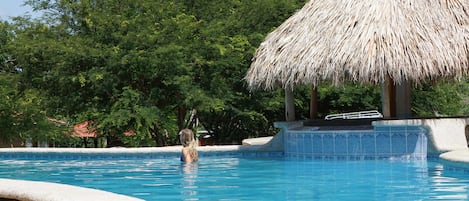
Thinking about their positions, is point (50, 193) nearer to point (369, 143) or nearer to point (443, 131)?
point (369, 143)

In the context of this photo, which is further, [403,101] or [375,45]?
[403,101]

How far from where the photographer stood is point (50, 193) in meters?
5.19

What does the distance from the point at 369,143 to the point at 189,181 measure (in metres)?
4.31

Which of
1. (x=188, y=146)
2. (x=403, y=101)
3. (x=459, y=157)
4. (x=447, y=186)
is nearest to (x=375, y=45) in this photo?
(x=403, y=101)

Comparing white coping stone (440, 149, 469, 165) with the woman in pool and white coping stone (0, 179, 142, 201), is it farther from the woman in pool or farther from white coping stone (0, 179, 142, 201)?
white coping stone (0, 179, 142, 201)

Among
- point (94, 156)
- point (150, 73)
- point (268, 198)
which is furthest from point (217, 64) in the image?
point (268, 198)

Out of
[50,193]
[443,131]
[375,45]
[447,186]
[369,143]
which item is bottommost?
[447,186]

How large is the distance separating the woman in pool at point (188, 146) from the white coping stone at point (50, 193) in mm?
5428

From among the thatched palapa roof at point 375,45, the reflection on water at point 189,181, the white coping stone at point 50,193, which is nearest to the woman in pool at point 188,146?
the reflection on water at point 189,181

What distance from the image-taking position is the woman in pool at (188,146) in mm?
11586

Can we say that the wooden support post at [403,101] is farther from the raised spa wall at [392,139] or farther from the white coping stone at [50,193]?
the white coping stone at [50,193]

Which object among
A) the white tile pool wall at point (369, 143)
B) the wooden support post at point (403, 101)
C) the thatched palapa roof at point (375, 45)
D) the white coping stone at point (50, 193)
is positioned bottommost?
the white coping stone at point (50, 193)

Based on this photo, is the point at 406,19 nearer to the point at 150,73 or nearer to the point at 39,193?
the point at 150,73

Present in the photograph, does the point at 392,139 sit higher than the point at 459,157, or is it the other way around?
the point at 392,139
